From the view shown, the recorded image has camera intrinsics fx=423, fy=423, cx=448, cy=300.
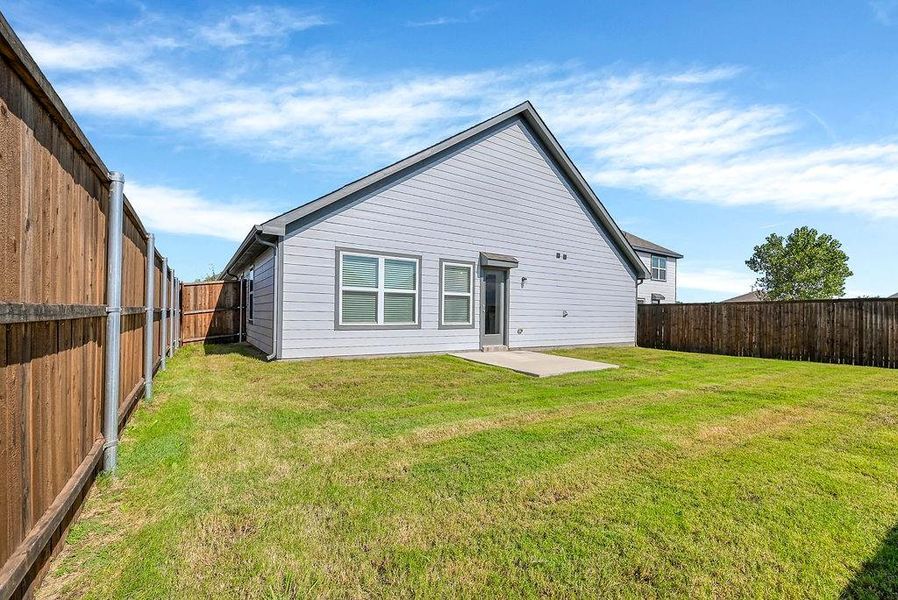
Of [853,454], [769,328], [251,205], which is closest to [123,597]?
[853,454]

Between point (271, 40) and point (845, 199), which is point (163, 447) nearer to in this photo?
point (271, 40)

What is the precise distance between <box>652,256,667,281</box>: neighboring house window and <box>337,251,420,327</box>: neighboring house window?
68.1ft

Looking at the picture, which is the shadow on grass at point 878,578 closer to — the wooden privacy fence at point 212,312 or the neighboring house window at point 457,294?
the neighboring house window at point 457,294

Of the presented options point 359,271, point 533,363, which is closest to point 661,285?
point 533,363

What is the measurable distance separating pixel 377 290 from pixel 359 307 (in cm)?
57

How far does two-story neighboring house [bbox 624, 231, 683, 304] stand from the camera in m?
25.2

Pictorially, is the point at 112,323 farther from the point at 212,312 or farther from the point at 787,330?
the point at 787,330

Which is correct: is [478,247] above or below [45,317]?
above

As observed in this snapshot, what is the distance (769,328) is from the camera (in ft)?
41.3

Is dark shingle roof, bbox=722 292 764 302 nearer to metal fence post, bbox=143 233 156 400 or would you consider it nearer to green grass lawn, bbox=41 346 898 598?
green grass lawn, bbox=41 346 898 598

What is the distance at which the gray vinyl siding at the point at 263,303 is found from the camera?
9.73 metres

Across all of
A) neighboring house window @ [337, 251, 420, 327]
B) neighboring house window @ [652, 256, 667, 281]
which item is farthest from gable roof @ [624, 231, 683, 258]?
neighboring house window @ [337, 251, 420, 327]

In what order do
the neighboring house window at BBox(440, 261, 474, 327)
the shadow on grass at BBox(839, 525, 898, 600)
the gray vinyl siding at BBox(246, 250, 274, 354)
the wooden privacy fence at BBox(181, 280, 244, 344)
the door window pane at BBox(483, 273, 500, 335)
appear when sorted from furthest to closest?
the wooden privacy fence at BBox(181, 280, 244, 344)
the door window pane at BBox(483, 273, 500, 335)
the neighboring house window at BBox(440, 261, 474, 327)
the gray vinyl siding at BBox(246, 250, 274, 354)
the shadow on grass at BBox(839, 525, 898, 600)

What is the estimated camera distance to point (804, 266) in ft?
120
